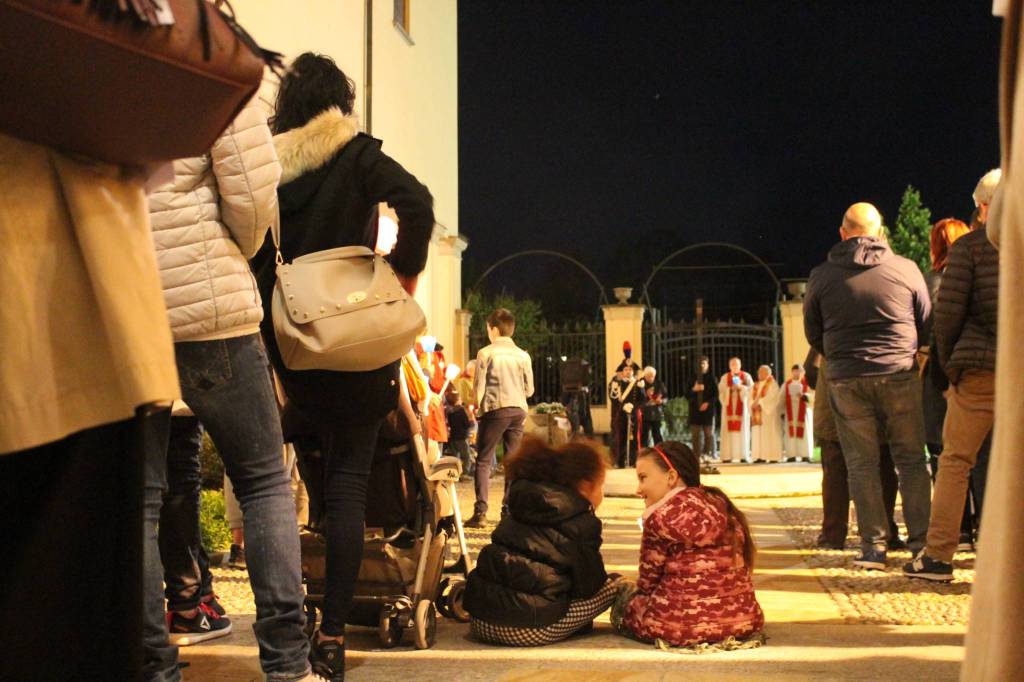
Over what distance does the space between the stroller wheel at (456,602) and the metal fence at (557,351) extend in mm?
19826

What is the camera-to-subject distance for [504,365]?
9.94 metres

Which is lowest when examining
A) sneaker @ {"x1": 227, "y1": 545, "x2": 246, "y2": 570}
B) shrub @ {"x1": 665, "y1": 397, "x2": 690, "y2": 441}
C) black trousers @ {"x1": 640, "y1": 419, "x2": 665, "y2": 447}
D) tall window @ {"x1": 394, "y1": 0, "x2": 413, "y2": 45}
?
shrub @ {"x1": 665, "y1": 397, "x2": 690, "y2": 441}

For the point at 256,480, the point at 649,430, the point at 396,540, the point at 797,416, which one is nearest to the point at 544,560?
the point at 396,540

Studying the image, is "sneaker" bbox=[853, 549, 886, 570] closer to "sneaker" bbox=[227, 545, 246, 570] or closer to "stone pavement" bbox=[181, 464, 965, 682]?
"stone pavement" bbox=[181, 464, 965, 682]

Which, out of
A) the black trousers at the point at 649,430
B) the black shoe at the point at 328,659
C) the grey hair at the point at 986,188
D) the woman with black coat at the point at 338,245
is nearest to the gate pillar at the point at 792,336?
the black trousers at the point at 649,430

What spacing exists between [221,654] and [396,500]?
961 mm

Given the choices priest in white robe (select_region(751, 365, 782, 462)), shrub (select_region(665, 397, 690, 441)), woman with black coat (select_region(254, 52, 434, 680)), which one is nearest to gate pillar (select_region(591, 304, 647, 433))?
shrub (select_region(665, 397, 690, 441))

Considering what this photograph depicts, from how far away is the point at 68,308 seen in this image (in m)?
1.63

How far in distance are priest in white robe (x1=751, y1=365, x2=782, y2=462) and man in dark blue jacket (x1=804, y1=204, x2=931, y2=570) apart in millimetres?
15432

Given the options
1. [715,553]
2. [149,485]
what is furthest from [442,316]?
[149,485]

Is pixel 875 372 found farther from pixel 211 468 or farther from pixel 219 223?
pixel 211 468

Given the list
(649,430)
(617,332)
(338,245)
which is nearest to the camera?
(338,245)

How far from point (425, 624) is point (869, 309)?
11.5ft

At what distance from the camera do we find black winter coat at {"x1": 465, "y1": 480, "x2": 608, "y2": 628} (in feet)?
15.4
